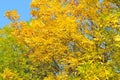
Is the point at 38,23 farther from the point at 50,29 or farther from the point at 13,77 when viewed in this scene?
the point at 13,77

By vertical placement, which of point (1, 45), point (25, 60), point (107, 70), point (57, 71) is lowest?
point (107, 70)

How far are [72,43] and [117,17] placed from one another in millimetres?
4498

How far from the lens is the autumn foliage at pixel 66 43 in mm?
18766

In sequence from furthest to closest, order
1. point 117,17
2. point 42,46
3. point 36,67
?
point 36,67, point 42,46, point 117,17

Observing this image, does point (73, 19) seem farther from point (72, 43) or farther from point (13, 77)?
point (13, 77)

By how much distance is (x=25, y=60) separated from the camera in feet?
91.5

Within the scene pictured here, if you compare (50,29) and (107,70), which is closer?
(107,70)

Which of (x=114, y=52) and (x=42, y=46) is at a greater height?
(x=42, y=46)

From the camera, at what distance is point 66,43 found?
21219mm

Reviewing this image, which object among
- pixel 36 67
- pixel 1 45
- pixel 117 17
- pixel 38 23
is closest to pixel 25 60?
pixel 36 67

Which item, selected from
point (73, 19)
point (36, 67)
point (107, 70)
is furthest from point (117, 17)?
point (36, 67)

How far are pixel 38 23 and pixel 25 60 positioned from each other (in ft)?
16.6

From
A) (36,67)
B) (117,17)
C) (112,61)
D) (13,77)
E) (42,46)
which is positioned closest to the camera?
(117,17)

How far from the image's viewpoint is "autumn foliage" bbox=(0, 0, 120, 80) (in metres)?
18.8
